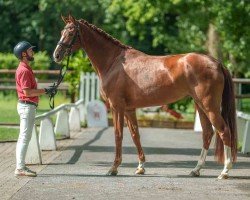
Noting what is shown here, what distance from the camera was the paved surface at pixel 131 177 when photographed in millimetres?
11179

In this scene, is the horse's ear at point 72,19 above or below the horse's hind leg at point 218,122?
above

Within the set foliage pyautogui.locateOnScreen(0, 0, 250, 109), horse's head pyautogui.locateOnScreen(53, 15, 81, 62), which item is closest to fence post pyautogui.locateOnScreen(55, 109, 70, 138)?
foliage pyautogui.locateOnScreen(0, 0, 250, 109)

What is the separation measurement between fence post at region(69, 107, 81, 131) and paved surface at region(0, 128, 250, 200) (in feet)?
11.5

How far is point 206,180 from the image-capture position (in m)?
12.8

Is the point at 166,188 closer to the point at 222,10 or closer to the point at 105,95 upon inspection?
the point at 105,95

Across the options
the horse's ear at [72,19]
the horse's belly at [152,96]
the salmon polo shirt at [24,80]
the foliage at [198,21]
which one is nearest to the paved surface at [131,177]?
the horse's belly at [152,96]

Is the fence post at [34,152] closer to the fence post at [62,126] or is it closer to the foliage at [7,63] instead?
the fence post at [62,126]

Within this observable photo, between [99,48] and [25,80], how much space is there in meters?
1.58

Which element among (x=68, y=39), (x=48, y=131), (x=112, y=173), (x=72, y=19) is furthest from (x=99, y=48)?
(x=48, y=131)

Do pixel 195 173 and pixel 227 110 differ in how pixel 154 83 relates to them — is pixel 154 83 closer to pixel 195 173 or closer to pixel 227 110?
pixel 227 110

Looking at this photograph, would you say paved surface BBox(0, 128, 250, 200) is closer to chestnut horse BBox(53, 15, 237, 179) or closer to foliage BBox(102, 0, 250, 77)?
chestnut horse BBox(53, 15, 237, 179)

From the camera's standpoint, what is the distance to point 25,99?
1312cm

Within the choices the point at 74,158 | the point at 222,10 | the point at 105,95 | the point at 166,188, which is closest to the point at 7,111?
the point at 222,10

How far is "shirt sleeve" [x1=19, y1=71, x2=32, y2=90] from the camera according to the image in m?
13.0
